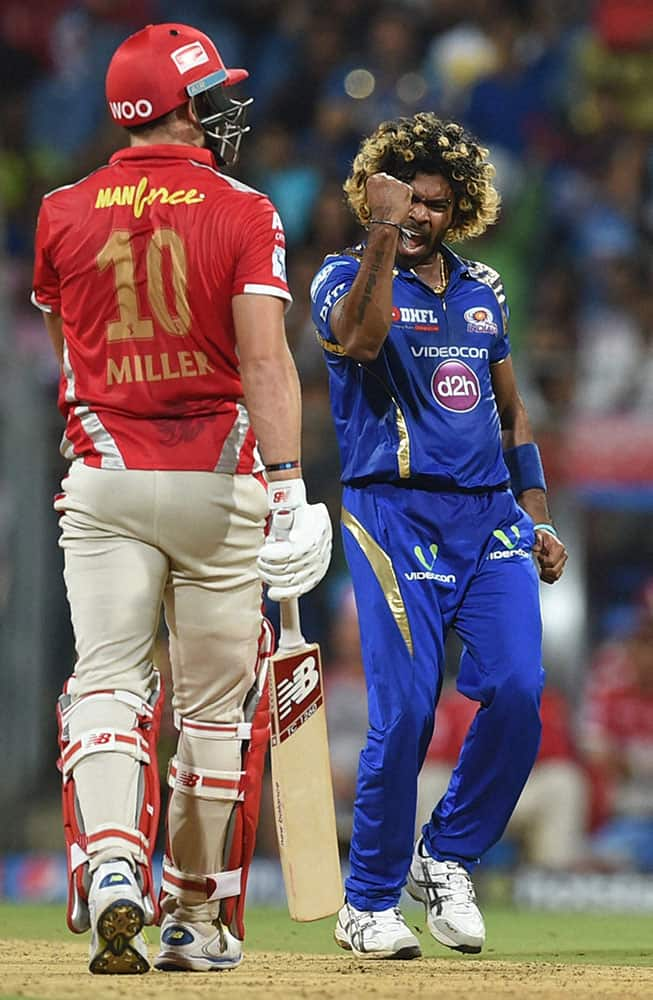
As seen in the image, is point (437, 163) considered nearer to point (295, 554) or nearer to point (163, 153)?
point (163, 153)

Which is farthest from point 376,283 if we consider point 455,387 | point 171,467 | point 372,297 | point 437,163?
point 171,467

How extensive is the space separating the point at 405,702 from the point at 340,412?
2.96 ft

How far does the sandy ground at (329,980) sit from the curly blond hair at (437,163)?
217 cm

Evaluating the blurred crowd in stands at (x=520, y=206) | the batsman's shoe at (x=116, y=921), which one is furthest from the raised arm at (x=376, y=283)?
the blurred crowd in stands at (x=520, y=206)

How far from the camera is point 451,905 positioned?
524 cm

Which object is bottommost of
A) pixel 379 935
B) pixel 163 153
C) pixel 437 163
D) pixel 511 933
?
pixel 511 933

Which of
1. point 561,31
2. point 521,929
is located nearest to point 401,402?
point 521,929

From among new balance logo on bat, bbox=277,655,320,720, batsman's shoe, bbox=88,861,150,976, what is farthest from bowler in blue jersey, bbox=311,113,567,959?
batsman's shoe, bbox=88,861,150,976

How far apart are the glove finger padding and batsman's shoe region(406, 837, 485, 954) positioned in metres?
1.22

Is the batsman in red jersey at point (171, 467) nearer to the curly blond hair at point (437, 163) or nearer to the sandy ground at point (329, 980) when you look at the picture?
the sandy ground at point (329, 980)

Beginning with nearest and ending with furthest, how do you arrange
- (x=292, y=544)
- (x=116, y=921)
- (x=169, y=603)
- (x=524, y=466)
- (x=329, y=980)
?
1. (x=116, y=921)
2. (x=329, y=980)
3. (x=292, y=544)
4. (x=169, y=603)
5. (x=524, y=466)

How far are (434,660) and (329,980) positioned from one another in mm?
1097

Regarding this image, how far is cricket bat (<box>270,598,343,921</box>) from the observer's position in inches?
184

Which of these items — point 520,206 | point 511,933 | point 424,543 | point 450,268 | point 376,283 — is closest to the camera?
point 376,283
